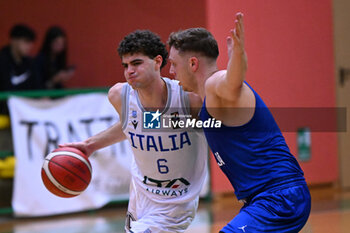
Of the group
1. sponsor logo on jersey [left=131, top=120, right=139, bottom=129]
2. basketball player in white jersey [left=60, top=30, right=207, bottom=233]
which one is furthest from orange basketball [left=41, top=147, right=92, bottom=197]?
sponsor logo on jersey [left=131, top=120, right=139, bottom=129]

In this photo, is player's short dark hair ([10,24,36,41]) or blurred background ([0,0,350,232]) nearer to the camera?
blurred background ([0,0,350,232])

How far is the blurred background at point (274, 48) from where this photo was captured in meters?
5.89

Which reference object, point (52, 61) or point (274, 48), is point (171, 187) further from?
point (52, 61)

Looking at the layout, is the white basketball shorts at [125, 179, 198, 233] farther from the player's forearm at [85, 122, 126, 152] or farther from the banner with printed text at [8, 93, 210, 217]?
the banner with printed text at [8, 93, 210, 217]

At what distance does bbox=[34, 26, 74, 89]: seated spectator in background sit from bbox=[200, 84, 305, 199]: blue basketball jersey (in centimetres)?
518

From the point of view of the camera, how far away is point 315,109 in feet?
26.0

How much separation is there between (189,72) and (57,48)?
489 centimetres

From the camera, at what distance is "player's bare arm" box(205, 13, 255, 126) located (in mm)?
2758

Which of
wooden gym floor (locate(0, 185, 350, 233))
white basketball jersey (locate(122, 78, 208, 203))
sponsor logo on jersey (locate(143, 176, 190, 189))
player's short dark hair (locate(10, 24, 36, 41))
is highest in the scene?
player's short dark hair (locate(10, 24, 36, 41))

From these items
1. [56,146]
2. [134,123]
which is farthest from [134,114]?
[56,146]

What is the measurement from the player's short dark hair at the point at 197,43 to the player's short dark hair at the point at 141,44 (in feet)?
0.82

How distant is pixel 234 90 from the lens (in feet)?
9.35

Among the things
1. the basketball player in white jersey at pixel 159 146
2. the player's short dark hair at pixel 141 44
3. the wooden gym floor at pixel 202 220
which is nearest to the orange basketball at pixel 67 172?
the basketball player in white jersey at pixel 159 146

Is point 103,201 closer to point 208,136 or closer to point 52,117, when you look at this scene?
point 52,117
